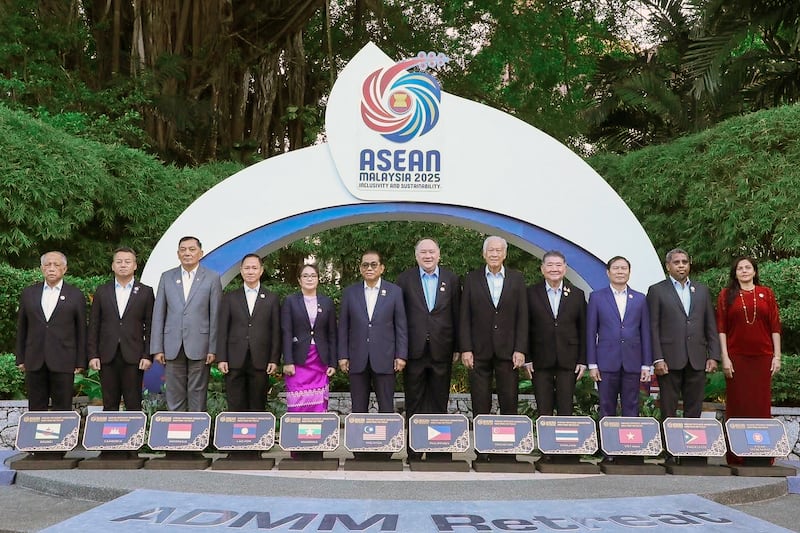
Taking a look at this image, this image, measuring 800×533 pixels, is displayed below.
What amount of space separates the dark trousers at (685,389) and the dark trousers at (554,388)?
700 mm

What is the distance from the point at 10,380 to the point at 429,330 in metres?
3.82

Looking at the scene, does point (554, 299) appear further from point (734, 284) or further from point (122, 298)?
point (122, 298)

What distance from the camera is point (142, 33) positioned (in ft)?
42.5

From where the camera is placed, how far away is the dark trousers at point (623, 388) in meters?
5.77

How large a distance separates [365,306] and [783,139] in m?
4.96

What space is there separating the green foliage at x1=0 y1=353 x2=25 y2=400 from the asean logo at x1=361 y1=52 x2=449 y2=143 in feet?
12.7

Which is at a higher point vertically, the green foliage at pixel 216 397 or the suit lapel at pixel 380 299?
the suit lapel at pixel 380 299

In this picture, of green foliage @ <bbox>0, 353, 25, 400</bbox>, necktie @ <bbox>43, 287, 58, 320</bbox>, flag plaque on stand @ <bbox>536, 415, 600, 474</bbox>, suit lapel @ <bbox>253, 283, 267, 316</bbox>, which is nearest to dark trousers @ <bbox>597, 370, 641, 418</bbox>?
flag plaque on stand @ <bbox>536, 415, 600, 474</bbox>

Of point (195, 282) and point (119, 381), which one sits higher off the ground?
point (195, 282)

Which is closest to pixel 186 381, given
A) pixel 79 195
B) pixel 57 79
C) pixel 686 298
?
pixel 79 195

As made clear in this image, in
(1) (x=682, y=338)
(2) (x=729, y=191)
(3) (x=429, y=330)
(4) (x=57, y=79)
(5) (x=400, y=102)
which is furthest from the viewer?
(4) (x=57, y=79)

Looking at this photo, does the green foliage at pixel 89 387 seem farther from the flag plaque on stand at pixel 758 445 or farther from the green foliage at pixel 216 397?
the flag plaque on stand at pixel 758 445

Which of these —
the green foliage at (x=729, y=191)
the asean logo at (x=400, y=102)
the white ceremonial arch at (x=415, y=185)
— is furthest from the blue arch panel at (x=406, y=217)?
the green foliage at (x=729, y=191)

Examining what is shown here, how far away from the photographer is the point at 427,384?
5988 mm
